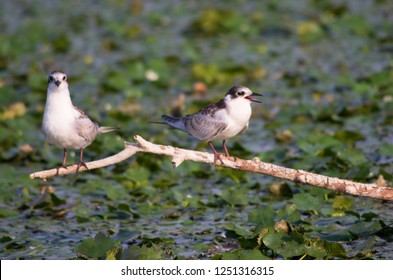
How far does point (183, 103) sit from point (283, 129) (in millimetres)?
1595

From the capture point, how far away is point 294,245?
7312 millimetres

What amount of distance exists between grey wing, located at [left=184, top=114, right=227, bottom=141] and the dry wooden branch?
343 mm

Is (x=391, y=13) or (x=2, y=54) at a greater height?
(x=391, y=13)

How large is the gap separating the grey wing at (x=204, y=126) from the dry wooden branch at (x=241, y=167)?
1.12ft

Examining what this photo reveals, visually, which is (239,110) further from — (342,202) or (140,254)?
(342,202)

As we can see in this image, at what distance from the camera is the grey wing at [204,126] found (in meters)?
7.68

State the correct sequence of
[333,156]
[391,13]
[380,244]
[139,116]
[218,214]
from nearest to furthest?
[380,244]
[218,214]
[333,156]
[139,116]
[391,13]

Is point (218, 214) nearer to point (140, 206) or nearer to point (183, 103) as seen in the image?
point (140, 206)

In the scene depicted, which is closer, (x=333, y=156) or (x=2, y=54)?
(x=333, y=156)

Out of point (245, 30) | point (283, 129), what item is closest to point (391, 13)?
point (245, 30)

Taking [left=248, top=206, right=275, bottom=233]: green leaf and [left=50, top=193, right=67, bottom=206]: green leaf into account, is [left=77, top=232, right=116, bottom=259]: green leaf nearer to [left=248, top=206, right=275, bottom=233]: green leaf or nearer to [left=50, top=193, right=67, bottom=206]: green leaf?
[left=248, top=206, right=275, bottom=233]: green leaf

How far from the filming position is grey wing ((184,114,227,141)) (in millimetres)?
7684
